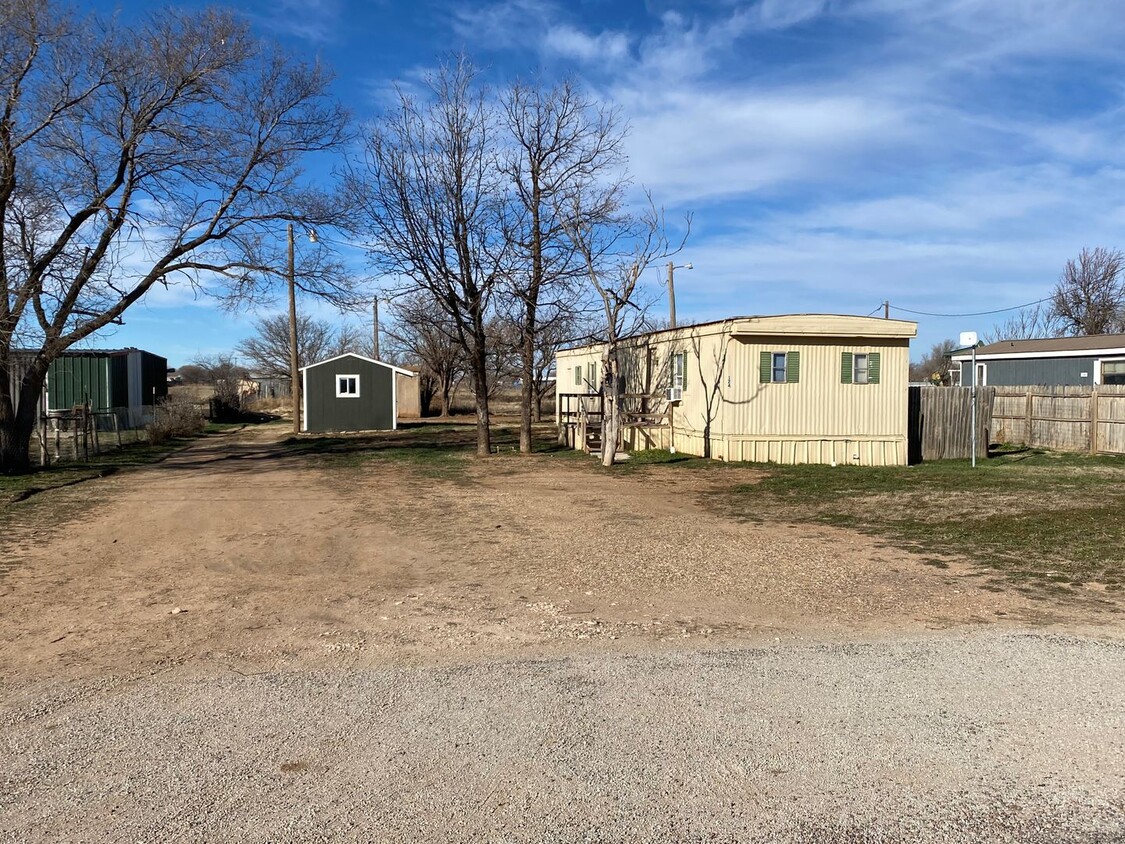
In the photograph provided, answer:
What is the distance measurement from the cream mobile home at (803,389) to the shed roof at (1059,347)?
9.84 m

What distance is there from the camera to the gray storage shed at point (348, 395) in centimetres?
3028

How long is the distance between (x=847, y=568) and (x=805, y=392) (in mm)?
10535

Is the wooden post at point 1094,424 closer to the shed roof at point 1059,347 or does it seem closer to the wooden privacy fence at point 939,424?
the wooden privacy fence at point 939,424

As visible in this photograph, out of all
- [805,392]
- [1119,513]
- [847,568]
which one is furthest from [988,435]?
[847,568]

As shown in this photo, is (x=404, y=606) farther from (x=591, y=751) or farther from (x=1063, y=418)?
(x=1063, y=418)

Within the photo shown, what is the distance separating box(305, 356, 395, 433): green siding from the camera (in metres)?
30.3

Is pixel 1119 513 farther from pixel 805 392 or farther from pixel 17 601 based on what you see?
pixel 17 601

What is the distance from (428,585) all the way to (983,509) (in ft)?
25.1

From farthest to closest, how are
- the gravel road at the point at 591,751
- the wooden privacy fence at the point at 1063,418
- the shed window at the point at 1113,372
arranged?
the shed window at the point at 1113,372 < the wooden privacy fence at the point at 1063,418 < the gravel road at the point at 591,751

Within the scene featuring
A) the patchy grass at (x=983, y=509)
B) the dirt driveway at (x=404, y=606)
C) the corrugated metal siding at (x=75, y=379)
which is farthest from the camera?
the corrugated metal siding at (x=75, y=379)

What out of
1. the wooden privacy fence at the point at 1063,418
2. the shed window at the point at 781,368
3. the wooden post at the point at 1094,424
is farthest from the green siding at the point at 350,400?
the wooden post at the point at 1094,424

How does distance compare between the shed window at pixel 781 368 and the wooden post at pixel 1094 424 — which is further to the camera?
the wooden post at pixel 1094 424

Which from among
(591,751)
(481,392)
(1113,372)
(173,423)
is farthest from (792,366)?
(173,423)

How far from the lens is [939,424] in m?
19.4
